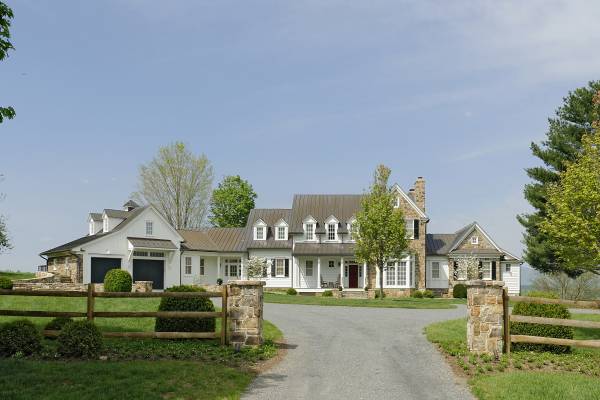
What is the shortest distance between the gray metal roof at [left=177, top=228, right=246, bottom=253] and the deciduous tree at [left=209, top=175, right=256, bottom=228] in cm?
1152

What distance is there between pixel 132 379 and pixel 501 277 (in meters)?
43.8

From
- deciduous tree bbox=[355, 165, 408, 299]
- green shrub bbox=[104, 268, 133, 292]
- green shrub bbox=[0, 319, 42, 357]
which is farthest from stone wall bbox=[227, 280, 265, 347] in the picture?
deciduous tree bbox=[355, 165, 408, 299]

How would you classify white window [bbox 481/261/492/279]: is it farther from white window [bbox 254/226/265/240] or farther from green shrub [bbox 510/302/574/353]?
green shrub [bbox 510/302/574/353]

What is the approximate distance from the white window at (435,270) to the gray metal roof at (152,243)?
20733 mm

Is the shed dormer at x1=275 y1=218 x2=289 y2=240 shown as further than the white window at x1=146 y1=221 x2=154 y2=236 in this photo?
Yes

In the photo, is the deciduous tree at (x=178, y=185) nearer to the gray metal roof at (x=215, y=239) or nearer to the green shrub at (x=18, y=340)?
the gray metal roof at (x=215, y=239)

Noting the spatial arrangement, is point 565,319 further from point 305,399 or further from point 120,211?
point 120,211

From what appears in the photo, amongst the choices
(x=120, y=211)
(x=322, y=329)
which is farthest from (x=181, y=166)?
(x=322, y=329)

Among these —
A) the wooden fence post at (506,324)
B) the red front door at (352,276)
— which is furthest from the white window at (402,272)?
the wooden fence post at (506,324)

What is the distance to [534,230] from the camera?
43.5m

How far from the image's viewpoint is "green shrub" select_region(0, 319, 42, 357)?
1339 centimetres

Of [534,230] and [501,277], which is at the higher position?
[534,230]

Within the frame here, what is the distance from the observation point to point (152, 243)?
44812mm

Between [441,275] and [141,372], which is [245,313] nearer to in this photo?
[141,372]
